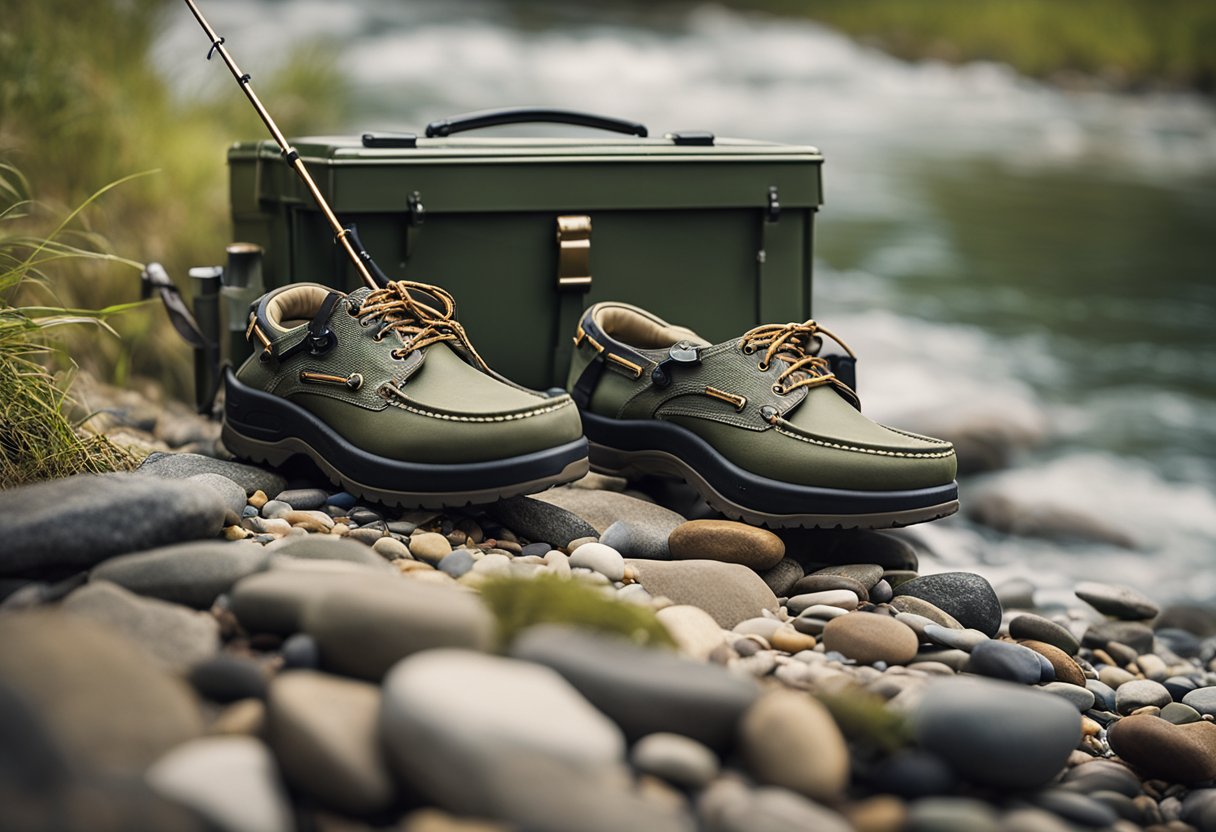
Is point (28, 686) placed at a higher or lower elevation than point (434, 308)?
lower

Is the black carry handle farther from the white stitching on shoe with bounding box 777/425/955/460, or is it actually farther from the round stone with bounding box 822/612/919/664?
the round stone with bounding box 822/612/919/664

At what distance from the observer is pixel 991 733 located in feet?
4.50

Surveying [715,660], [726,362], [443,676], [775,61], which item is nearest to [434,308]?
[726,362]

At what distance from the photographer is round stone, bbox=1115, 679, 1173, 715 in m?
2.20

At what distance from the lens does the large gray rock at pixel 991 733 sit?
1.37 m

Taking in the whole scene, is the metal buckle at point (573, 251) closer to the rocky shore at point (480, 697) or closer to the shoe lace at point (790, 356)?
the shoe lace at point (790, 356)

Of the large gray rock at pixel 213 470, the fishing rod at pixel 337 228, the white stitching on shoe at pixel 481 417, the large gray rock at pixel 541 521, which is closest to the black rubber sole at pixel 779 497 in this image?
the large gray rock at pixel 541 521

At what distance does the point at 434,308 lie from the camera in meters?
2.32

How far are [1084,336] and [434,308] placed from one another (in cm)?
666

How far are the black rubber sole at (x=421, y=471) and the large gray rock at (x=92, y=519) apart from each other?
0.38m

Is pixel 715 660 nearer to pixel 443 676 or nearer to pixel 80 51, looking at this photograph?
pixel 443 676

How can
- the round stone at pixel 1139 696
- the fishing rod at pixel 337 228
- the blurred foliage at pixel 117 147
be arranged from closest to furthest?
the round stone at pixel 1139 696, the fishing rod at pixel 337 228, the blurred foliage at pixel 117 147

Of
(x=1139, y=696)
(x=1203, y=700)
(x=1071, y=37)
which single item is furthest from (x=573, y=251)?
(x=1071, y=37)

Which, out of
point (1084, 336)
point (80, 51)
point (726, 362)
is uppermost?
point (80, 51)
